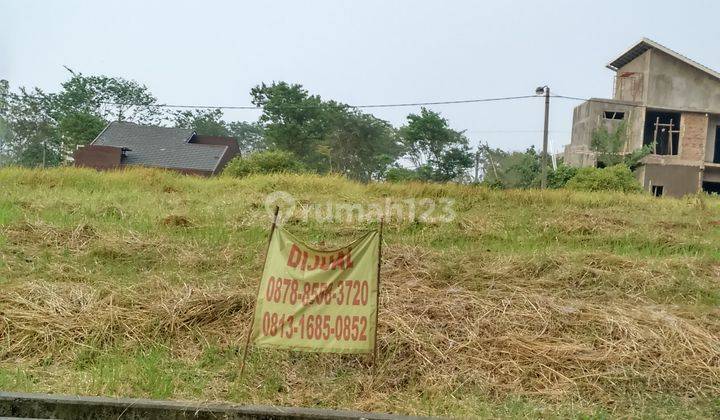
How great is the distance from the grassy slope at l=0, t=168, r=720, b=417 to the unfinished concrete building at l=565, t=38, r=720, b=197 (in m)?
18.6

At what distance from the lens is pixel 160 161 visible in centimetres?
3103

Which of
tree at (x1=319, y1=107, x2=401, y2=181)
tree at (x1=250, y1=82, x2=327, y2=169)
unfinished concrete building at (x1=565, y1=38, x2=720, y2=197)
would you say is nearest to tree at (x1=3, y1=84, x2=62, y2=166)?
tree at (x1=250, y1=82, x2=327, y2=169)

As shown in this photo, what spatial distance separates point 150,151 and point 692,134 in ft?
97.2

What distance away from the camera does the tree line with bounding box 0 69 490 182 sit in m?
31.8

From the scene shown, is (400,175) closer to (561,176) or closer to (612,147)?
(561,176)

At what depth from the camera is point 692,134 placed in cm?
2678

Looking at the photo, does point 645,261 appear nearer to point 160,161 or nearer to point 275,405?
point 275,405

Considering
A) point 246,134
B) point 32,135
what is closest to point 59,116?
point 32,135

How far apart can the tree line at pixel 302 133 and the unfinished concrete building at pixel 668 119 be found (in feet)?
26.9

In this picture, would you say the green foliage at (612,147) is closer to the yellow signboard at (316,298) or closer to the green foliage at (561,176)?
the green foliage at (561,176)

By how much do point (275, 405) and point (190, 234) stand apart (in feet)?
19.8

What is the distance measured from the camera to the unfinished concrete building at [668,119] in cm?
2625

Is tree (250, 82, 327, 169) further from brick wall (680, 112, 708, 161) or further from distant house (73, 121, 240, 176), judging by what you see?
brick wall (680, 112, 708, 161)

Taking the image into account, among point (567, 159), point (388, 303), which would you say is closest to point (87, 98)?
point (567, 159)
